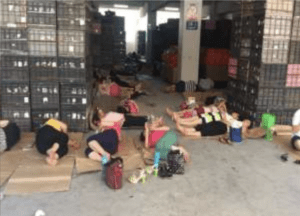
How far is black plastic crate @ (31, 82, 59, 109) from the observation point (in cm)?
486

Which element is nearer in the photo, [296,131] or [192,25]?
[296,131]

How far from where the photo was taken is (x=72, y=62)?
4867 mm

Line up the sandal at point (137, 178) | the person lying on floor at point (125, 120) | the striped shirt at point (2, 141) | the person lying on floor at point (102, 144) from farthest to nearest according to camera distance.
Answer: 1. the person lying on floor at point (125, 120)
2. the striped shirt at point (2, 141)
3. the person lying on floor at point (102, 144)
4. the sandal at point (137, 178)

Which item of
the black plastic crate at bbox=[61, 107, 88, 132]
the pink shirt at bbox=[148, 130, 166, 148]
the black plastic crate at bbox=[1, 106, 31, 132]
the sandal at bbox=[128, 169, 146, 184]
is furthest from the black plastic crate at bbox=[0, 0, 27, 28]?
the sandal at bbox=[128, 169, 146, 184]

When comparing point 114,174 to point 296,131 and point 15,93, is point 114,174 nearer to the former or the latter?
point 15,93

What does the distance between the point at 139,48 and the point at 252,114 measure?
603 inches

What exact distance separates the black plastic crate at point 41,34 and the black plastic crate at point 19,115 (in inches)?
41.6

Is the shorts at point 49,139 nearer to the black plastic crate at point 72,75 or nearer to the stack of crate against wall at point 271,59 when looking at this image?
the black plastic crate at point 72,75

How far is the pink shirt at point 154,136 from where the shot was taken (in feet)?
14.7

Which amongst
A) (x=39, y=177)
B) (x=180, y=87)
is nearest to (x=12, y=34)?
(x=39, y=177)

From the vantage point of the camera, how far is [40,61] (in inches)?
189

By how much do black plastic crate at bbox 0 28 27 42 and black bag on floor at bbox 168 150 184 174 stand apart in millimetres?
2834

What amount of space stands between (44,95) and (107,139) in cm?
154

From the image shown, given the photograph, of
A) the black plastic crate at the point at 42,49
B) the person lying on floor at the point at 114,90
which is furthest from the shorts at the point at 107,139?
the person lying on floor at the point at 114,90
